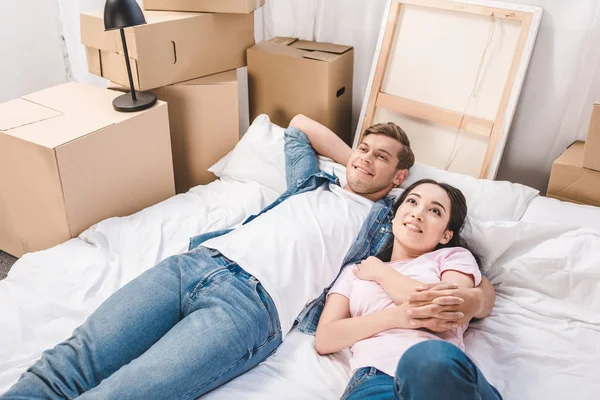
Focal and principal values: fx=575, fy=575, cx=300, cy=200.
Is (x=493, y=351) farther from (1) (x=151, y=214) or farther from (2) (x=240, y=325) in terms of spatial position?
(1) (x=151, y=214)

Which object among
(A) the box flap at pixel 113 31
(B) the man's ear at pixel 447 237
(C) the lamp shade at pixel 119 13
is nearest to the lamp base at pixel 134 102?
(A) the box flap at pixel 113 31

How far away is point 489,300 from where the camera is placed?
136 cm

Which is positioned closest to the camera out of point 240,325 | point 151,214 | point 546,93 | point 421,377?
point 421,377

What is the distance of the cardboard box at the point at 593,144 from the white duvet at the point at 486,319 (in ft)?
1.01

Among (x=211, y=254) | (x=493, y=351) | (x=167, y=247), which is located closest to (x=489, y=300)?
(x=493, y=351)

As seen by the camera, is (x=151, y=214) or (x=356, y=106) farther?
(x=356, y=106)

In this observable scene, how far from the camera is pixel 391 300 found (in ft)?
4.29

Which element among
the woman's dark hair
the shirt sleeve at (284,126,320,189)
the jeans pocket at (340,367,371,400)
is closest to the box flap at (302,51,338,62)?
the shirt sleeve at (284,126,320,189)

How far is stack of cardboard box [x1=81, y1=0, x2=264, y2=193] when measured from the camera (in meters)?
1.97

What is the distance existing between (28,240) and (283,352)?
102 cm

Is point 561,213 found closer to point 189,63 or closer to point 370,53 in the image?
point 370,53

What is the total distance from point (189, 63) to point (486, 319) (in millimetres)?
1352

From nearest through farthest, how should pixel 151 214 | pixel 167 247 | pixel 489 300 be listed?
pixel 489 300
pixel 167 247
pixel 151 214

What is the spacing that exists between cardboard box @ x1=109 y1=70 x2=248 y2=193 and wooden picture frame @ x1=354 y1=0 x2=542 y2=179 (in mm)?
510
